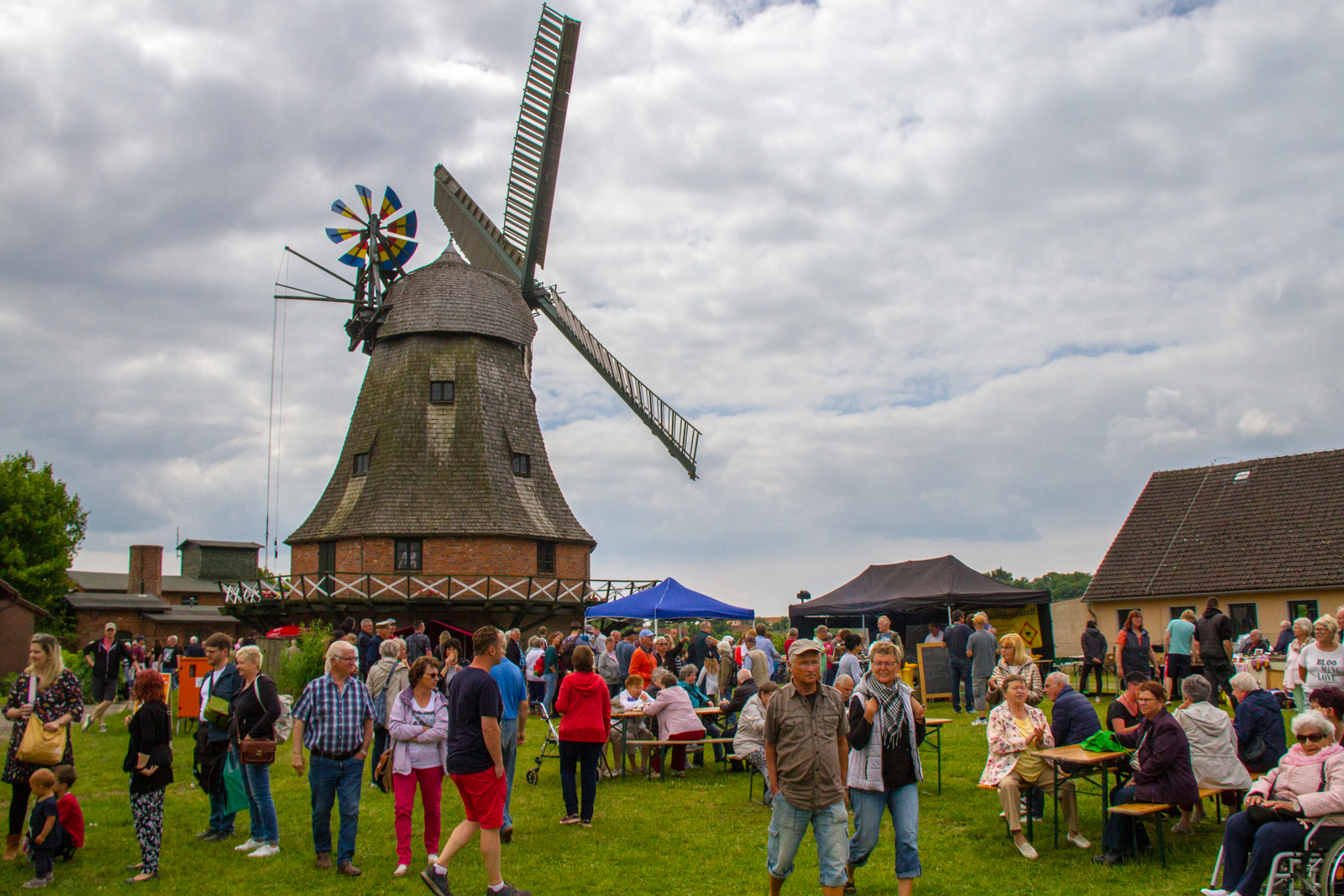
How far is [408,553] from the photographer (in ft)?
90.0

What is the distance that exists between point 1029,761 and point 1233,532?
833 inches

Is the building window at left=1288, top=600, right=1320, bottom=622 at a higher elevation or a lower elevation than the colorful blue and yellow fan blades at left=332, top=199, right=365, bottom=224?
lower

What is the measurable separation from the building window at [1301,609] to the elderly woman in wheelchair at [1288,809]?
64.4 ft

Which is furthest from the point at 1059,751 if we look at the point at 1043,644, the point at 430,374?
the point at 430,374

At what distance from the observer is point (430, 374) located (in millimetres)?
29297

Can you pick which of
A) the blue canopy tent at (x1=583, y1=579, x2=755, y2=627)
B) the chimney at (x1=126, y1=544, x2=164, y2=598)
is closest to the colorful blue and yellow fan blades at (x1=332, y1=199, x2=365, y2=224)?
the blue canopy tent at (x1=583, y1=579, x2=755, y2=627)

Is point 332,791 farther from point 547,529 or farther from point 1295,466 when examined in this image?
point 1295,466

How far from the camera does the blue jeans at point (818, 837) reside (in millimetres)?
5824

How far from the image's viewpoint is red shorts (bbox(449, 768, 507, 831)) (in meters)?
6.68

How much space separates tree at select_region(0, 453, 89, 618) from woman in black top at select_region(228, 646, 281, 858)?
3935 cm

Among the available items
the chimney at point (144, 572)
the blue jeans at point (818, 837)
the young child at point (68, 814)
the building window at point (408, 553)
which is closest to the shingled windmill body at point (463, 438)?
the building window at point (408, 553)

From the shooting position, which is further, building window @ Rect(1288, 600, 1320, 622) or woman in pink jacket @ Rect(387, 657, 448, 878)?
building window @ Rect(1288, 600, 1320, 622)

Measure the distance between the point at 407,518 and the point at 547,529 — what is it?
3984 millimetres

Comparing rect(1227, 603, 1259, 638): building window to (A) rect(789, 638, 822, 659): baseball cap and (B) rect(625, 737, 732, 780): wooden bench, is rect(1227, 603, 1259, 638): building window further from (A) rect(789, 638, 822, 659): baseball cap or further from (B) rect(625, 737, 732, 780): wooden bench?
(A) rect(789, 638, 822, 659): baseball cap
